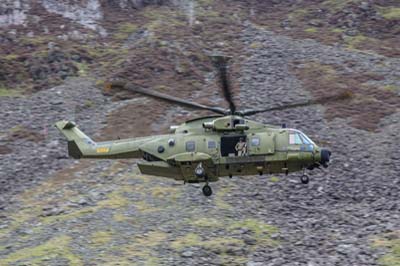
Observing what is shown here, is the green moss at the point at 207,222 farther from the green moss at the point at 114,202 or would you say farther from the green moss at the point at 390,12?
the green moss at the point at 390,12

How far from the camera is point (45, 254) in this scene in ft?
88.8

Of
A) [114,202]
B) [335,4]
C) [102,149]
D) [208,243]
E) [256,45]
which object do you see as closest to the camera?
[208,243]

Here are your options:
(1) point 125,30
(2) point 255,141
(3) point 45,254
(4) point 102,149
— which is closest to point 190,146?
(2) point 255,141

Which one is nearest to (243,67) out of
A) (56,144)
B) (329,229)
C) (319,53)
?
(319,53)

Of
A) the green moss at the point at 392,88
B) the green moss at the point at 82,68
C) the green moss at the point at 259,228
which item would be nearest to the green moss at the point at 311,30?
the green moss at the point at 392,88

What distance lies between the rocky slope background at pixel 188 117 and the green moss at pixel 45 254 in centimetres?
9

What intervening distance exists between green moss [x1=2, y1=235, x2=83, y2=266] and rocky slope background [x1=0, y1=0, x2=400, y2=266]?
89 millimetres

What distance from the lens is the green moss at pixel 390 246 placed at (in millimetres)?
26031

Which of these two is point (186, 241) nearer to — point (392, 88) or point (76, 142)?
point (76, 142)

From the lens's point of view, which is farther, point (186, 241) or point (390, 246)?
point (186, 241)

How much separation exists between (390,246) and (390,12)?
140 feet

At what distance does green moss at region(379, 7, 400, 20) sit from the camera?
2521 inches

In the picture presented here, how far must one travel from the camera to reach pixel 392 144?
39.1 meters

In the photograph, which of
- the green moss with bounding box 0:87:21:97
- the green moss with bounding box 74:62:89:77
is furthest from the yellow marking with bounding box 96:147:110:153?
the green moss with bounding box 74:62:89:77
